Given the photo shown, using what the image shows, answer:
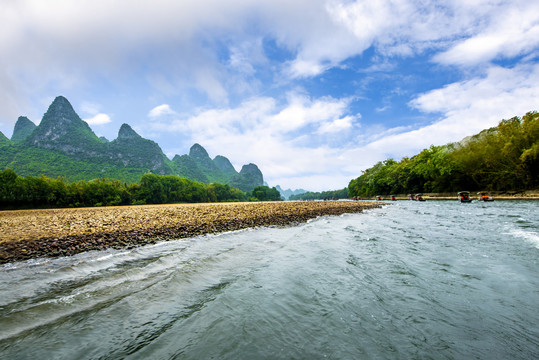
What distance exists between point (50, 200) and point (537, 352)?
86393 millimetres

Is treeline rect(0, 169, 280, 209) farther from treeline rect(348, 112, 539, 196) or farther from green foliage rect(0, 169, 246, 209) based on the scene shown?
treeline rect(348, 112, 539, 196)

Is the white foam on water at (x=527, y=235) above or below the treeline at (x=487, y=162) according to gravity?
below

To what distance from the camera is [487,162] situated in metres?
57.9

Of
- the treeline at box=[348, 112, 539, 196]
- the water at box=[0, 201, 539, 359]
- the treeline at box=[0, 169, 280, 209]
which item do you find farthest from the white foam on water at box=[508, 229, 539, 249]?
Result: the treeline at box=[0, 169, 280, 209]

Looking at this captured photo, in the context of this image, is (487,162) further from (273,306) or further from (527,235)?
(273,306)

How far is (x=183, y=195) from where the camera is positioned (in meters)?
114

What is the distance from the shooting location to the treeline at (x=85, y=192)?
2178 inches

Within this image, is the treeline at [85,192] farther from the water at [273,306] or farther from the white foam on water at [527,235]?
the white foam on water at [527,235]

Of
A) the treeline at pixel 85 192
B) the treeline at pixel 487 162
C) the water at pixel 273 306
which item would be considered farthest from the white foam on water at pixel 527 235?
the treeline at pixel 85 192

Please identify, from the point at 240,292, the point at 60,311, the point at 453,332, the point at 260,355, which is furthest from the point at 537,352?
the point at 60,311

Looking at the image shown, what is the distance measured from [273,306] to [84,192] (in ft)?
284

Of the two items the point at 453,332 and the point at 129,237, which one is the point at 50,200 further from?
the point at 453,332

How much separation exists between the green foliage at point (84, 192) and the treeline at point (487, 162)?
10765 cm

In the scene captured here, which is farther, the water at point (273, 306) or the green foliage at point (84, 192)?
the green foliage at point (84, 192)
